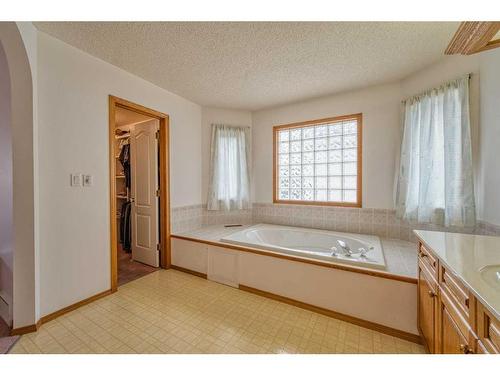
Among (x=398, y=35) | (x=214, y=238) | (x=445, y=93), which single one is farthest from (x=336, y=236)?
(x=398, y=35)

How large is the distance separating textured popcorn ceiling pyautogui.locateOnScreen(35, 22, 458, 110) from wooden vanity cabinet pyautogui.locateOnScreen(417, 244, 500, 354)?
1641 mm

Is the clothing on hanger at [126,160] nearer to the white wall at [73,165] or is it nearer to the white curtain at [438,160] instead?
the white wall at [73,165]

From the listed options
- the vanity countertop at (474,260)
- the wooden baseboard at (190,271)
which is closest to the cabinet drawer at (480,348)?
the vanity countertop at (474,260)

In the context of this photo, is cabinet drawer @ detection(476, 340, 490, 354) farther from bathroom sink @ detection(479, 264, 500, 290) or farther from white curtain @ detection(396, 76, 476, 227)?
white curtain @ detection(396, 76, 476, 227)

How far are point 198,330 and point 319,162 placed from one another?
7.99ft

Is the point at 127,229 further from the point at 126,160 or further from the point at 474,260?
the point at 474,260

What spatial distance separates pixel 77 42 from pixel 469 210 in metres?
3.56

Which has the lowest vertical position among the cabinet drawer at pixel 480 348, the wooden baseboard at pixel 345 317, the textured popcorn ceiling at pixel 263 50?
the wooden baseboard at pixel 345 317

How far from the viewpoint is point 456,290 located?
878mm

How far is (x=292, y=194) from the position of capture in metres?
3.11

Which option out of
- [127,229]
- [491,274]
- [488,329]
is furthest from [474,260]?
[127,229]

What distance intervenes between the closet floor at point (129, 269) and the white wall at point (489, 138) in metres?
3.43

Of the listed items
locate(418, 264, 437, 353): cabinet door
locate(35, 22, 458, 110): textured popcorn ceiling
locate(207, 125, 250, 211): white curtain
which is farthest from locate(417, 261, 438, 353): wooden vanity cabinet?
locate(207, 125, 250, 211): white curtain

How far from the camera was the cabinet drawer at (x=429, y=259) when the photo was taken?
1113mm
